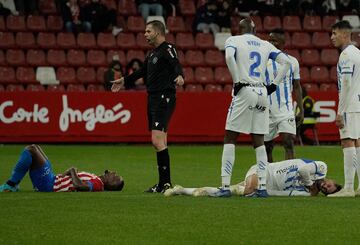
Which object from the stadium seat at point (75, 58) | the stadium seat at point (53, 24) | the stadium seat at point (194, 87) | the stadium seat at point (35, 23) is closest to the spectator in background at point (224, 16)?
the stadium seat at point (194, 87)

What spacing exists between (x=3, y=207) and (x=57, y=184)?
2.08 m

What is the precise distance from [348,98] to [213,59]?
14.6m

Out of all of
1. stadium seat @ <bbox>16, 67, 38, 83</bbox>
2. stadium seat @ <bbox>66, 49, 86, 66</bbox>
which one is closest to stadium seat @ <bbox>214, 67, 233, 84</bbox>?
stadium seat @ <bbox>66, 49, 86, 66</bbox>

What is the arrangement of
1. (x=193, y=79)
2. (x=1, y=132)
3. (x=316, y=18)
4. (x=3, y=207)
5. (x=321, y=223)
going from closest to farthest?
1. (x=321, y=223)
2. (x=3, y=207)
3. (x=1, y=132)
4. (x=193, y=79)
5. (x=316, y=18)

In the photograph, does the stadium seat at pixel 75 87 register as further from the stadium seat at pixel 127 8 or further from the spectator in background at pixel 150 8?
the stadium seat at pixel 127 8

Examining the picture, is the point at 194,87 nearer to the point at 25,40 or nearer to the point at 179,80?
the point at 25,40

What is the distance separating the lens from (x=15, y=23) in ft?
87.9

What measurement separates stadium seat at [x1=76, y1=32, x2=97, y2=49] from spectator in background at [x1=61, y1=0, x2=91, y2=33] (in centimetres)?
21

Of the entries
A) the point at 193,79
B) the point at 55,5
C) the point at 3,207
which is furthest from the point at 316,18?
the point at 3,207

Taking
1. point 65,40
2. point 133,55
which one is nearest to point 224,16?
point 133,55

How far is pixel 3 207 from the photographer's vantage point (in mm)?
10656

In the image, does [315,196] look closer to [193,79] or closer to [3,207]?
[3,207]

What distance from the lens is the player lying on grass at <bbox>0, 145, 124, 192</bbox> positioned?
40.4ft

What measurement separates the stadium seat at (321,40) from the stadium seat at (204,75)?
3549mm
